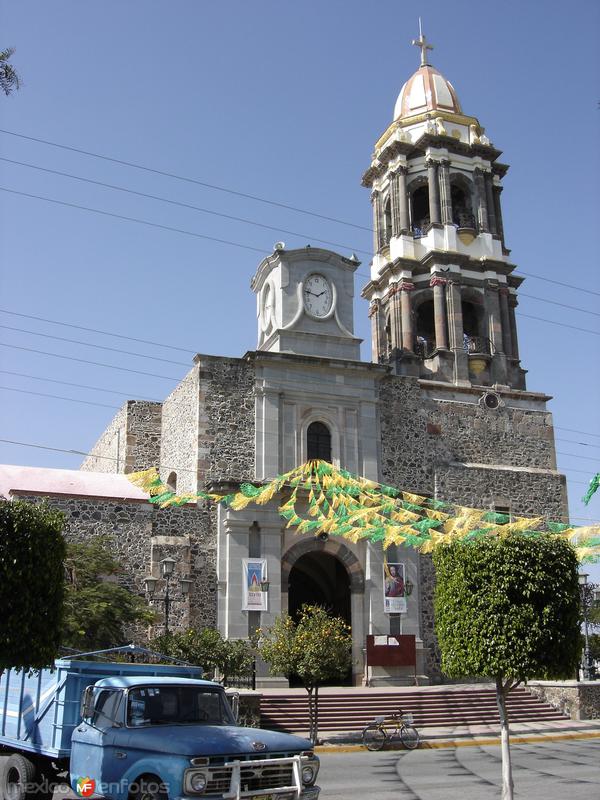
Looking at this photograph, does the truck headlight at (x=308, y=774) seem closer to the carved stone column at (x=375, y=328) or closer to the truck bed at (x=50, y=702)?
the truck bed at (x=50, y=702)

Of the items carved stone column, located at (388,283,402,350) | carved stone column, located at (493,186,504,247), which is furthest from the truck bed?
carved stone column, located at (493,186,504,247)

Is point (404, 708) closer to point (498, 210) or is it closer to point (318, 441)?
point (318, 441)

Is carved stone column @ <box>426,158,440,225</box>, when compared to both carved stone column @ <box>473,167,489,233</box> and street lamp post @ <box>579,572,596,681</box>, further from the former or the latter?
street lamp post @ <box>579,572,596,681</box>

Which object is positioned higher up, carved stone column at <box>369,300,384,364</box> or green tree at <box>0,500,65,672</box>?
carved stone column at <box>369,300,384,364</box>

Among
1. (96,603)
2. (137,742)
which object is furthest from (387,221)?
(137,742)

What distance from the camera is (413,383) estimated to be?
3203 centimetres

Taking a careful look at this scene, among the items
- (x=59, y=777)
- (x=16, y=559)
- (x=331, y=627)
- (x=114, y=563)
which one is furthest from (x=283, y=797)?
(x=114, y=563)

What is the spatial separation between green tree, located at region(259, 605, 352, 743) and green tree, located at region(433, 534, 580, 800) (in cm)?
754

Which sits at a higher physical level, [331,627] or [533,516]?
[533,516]

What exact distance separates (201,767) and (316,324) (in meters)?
22.7

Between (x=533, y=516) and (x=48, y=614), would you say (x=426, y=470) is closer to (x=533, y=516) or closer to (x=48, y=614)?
(x=533, y=516)

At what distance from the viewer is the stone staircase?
74.3ft

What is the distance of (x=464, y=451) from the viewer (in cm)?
3234

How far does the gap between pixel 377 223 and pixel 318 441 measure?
14630mm
